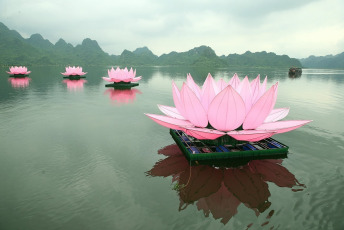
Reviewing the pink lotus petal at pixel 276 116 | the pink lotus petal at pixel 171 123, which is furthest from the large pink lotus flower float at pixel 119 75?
the pink lotus petal at pixel 276 116

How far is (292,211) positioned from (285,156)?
216cm

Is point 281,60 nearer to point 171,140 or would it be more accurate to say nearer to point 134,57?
point 134,57

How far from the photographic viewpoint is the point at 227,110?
14.2 ft

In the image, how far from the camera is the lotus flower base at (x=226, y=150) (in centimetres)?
479

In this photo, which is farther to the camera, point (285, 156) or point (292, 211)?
point (285, 156)

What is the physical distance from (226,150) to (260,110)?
1.06 meters

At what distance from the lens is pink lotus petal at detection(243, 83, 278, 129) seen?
4.32 meters

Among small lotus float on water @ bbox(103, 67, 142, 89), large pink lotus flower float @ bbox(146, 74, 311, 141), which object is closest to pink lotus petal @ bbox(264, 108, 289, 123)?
large pink lotus flower float @ bbox(146, 74, 311, 141)

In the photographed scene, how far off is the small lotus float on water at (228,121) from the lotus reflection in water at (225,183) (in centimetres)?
30

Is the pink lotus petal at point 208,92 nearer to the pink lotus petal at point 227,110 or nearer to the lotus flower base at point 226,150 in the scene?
the pink lotus petal at point 227,110

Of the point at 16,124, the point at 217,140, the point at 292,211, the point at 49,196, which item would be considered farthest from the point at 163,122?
the point at 16,124

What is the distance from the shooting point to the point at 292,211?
131 inches

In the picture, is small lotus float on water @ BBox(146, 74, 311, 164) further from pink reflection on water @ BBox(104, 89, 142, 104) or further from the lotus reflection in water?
pink reflection on water @ BBox(104, 89, 142, 104)

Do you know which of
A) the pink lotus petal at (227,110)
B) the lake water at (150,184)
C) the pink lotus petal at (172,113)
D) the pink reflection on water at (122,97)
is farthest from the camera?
the pink reflection on water at (122,97)
